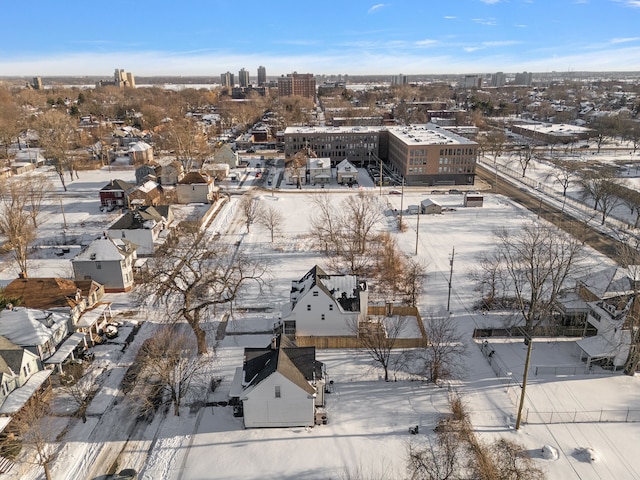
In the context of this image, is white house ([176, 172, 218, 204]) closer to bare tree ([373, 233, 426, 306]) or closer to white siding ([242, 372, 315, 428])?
bare tree ([373, 233, 426, 306])

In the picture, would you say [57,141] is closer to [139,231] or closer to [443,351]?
[139,231]

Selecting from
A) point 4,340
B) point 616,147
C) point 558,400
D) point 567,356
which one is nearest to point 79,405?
point 4,340

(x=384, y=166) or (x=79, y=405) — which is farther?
(x=384, y=166)

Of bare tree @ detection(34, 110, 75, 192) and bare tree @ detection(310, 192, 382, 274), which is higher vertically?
bare tree @ detection(34, 110, 75, 192)

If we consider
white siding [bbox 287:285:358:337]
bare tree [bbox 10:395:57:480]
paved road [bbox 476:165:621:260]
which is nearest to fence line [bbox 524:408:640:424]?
A: white siding [bbox 287:285:358:337]

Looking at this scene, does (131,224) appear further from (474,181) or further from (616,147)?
(616,147)

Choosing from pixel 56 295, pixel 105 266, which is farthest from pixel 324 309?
pixel 105 266
